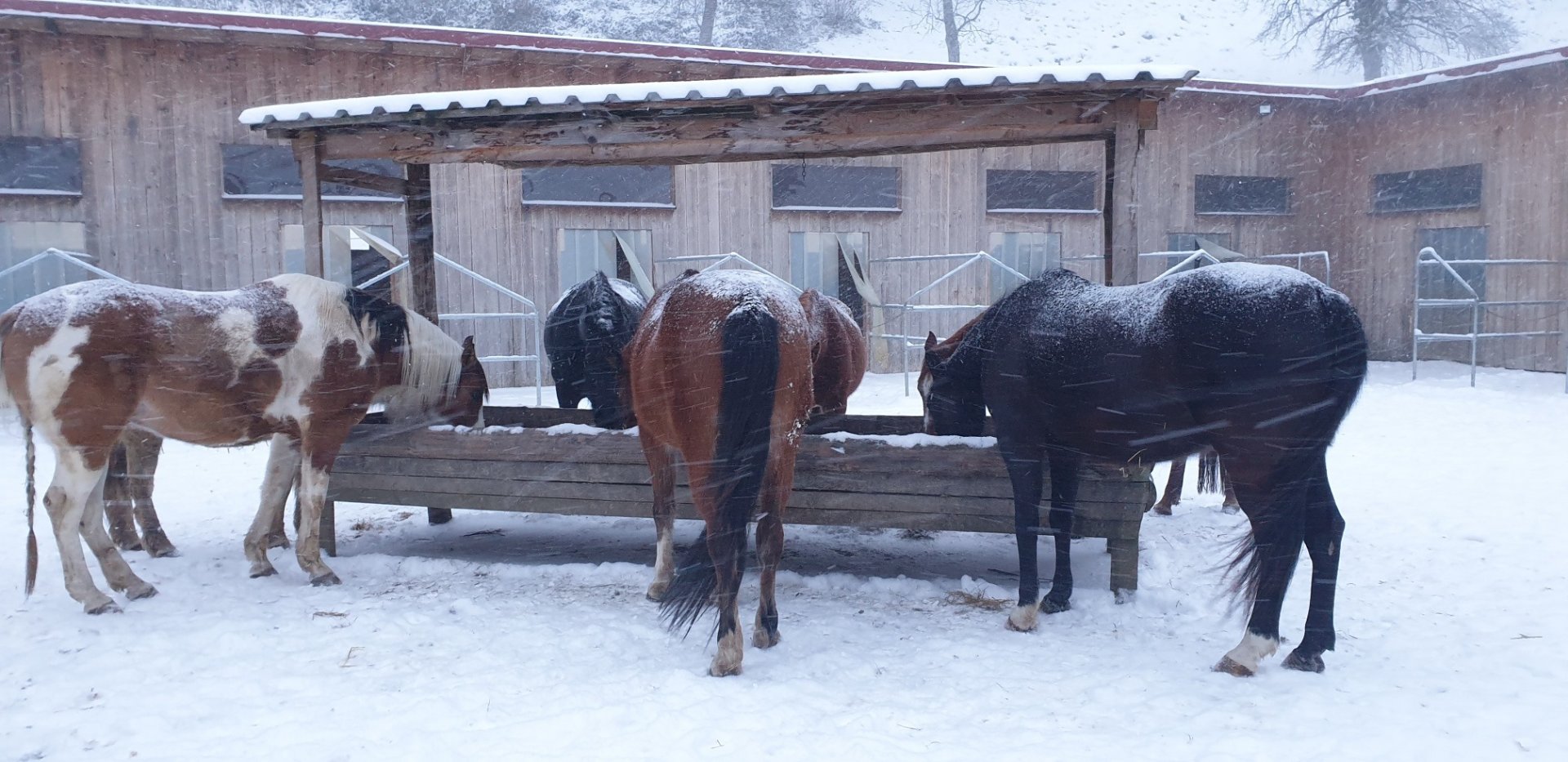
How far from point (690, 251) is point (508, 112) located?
23.2ft

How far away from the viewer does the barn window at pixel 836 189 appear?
470 inches

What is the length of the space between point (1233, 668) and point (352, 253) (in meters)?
10.1

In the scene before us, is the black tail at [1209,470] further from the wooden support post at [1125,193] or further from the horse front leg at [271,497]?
the horse front leg at [271,497]

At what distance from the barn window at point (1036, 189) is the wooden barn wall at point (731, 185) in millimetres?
127

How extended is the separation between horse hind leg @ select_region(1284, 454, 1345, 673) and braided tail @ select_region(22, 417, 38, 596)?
5.14 metres

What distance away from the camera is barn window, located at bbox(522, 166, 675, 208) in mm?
→ 10938

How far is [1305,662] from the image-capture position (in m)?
3.22

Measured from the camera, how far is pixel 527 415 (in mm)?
5973

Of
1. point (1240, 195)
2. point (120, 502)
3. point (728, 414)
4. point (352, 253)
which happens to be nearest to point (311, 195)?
point (120, 502)

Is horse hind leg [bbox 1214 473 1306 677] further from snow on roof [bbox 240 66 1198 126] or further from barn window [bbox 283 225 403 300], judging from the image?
barn window [bbox 283 225 403 300]

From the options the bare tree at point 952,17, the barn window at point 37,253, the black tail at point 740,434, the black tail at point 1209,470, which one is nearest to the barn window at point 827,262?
the barn window at point 37,253

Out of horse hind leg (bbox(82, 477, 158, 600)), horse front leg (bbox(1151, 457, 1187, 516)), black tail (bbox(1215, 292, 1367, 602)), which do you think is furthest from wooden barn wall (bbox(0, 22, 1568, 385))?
horse hind leg (bbox(82, 477, 158, 600))

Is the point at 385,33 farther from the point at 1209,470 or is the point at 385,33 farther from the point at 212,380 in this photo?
the point at 1209,470

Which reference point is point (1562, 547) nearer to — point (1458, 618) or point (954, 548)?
point (1458, 618)
